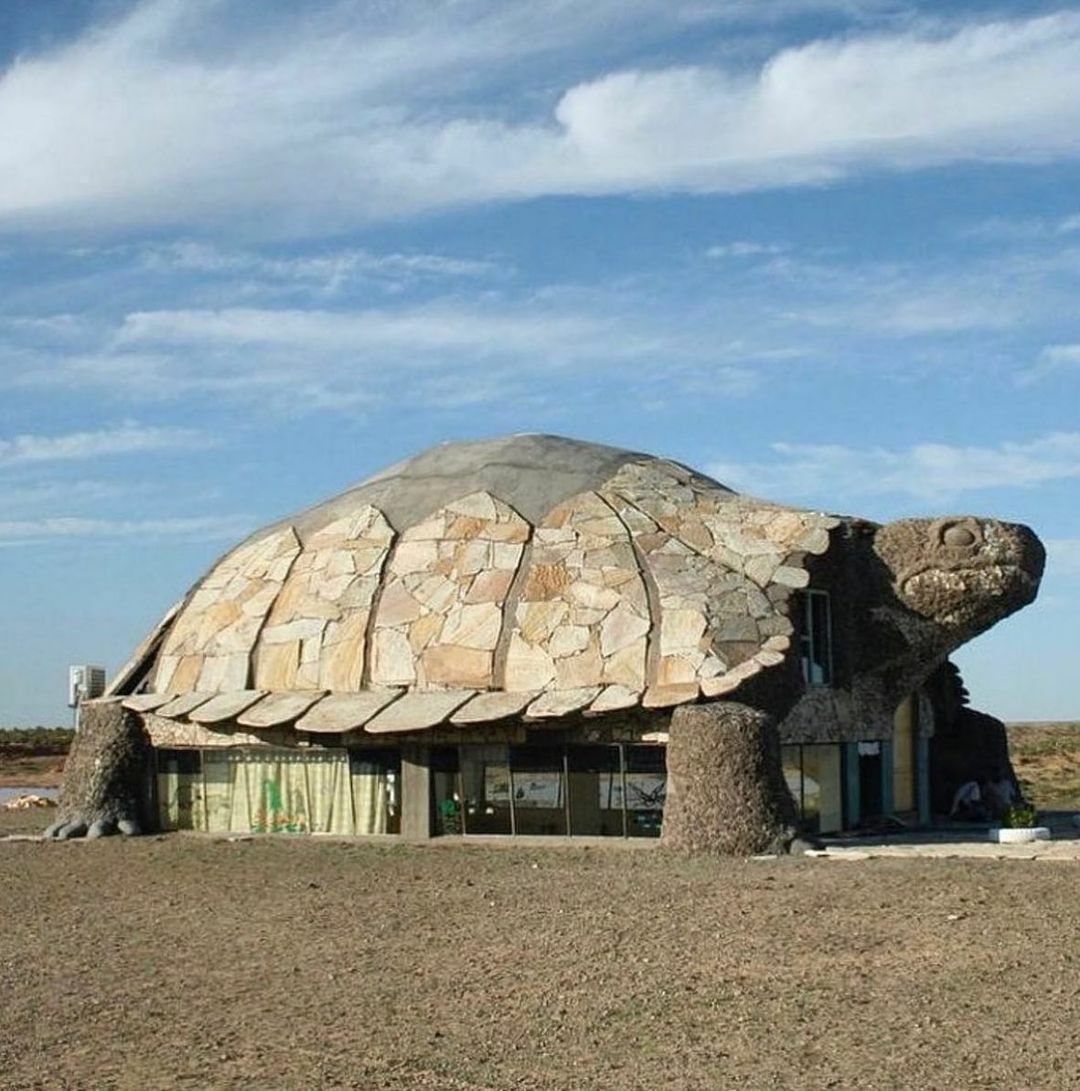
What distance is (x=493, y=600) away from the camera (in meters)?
24.4

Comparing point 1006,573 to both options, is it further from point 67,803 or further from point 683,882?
point 67,803

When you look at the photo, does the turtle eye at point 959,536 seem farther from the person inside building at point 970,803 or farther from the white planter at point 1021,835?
the person inside building at point 970,803

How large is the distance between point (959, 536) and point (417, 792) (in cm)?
878

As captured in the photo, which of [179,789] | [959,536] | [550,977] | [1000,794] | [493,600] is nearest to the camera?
[550,977]

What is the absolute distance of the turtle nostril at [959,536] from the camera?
25094mm

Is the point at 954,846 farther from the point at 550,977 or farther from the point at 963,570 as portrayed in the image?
the point at 550,977

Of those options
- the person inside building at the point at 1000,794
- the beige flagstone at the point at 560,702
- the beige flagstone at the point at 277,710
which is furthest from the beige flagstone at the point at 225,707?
the person inside building at the point at 1000,794

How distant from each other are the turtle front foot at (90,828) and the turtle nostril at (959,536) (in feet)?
42.8

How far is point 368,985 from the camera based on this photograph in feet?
41.7

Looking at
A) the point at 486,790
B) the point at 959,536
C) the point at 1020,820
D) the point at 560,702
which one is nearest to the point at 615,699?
the point at 560,702

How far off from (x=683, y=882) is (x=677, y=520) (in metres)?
8.16

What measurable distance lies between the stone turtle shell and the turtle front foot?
5.88 ft

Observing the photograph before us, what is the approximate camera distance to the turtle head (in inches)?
982

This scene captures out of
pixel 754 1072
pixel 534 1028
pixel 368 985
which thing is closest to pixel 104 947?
pixel 368 985
